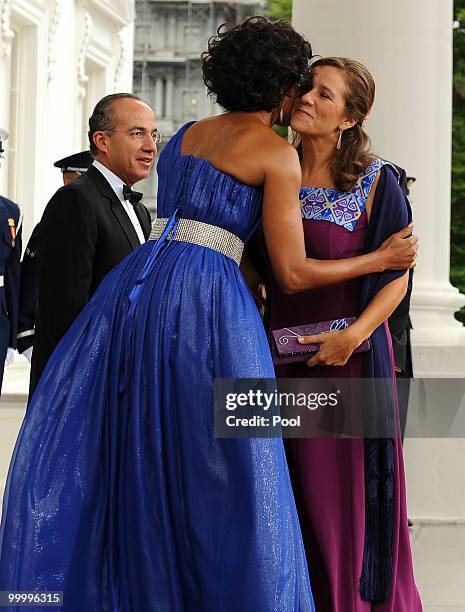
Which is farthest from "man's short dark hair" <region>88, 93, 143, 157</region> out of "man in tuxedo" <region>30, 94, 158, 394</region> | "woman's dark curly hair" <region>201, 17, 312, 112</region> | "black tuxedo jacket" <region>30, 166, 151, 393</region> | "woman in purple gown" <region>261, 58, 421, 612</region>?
"woman's dark curly hair" <region>201, 17, 312, 112</region>

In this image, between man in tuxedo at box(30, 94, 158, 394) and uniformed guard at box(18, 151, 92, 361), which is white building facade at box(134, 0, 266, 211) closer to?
uniformed guard at box(18, 151, 92, 361)

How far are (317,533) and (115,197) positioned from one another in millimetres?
1697

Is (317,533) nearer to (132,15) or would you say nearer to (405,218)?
(405,218)

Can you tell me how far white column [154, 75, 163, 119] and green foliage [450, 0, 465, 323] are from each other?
27.7 meters

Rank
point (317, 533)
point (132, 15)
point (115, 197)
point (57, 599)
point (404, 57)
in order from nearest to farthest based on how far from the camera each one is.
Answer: point (57, 599), point (317, 533), point (115, 197), point (404, 57), point (132, 15)

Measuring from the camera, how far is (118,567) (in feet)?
11.4

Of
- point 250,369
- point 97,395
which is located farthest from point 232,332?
point 97,395

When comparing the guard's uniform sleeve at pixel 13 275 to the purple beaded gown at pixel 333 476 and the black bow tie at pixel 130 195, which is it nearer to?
the black bow tie at pixel 130 195

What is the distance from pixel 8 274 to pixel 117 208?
251 centimetres

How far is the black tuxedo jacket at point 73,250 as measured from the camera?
4.67 m

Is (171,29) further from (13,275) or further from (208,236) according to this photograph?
(208,236)

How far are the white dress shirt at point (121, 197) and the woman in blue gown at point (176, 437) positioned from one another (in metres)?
1.34

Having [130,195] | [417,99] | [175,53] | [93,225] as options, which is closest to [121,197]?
[130,195]

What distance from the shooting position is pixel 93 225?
473 centimetres
